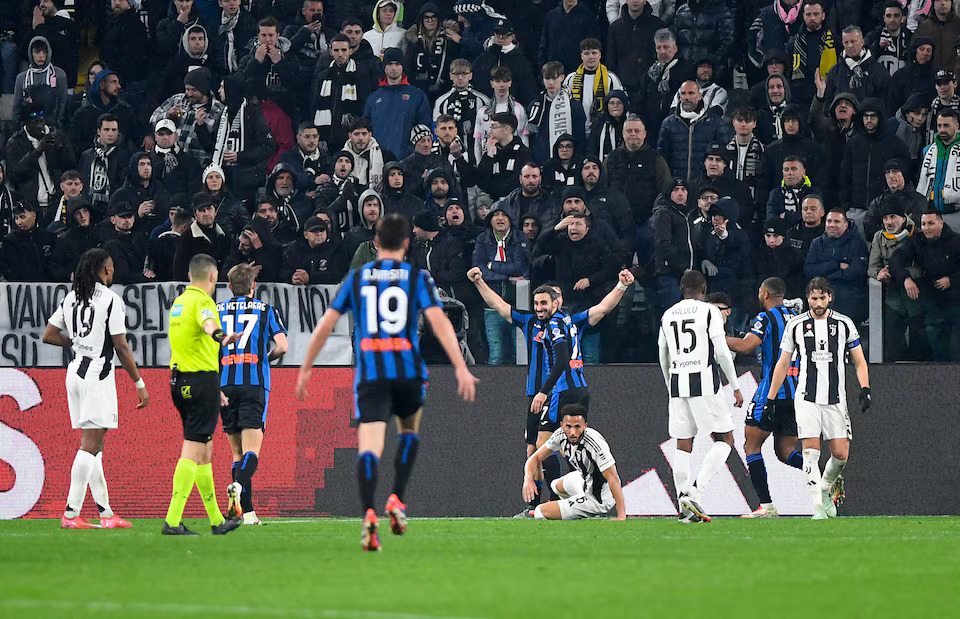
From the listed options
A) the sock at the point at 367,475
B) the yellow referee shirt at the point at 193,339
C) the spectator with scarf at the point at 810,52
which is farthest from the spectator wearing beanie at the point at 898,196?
the sock at the point at 367,475

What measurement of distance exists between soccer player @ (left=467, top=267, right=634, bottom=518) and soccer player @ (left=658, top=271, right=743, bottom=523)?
55.6 inches

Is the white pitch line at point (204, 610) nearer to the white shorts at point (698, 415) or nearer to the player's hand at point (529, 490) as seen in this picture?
the white shorts at point (698, 415)

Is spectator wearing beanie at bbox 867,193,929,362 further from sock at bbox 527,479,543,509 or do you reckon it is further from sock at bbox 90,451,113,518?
sock at bbox 90,451,113,518

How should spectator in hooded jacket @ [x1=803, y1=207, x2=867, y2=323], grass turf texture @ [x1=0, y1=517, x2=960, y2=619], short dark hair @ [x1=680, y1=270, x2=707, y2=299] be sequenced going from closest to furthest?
grass turf texture @ [x1=0, y1=517, x2=960, y2=619] < short dark hair @ [x1=680, y1=270, x2=707, y2=299] < spectator in hooded jacket @ [x1=803, y1=207, x2=867, y2=323]

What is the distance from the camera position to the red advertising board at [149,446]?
1545 centimetres

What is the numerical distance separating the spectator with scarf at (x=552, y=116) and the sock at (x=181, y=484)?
29.7ft

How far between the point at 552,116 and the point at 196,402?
367 inches

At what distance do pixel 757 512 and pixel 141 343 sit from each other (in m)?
6.87

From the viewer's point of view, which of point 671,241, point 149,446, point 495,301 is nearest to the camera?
point 495,301

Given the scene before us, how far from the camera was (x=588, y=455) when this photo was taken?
45.6ft

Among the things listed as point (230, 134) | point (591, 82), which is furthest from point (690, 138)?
point (230, 134)

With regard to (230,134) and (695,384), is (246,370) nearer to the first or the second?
(695,384)

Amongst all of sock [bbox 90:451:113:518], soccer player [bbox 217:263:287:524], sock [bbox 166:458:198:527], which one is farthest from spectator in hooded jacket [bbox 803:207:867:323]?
sock [bbox 90:451:113:518]

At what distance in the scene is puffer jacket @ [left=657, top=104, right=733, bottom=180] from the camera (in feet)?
59.7
